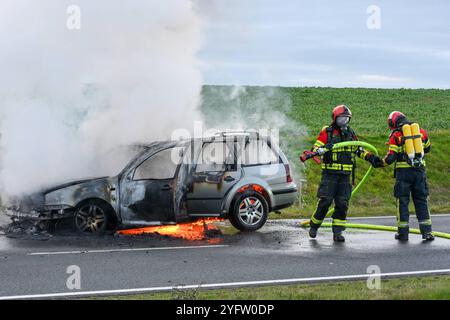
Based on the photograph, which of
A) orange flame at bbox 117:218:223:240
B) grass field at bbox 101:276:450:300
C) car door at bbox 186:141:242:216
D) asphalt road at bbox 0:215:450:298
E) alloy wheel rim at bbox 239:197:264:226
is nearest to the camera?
grass field at bbox 101:276:450:300

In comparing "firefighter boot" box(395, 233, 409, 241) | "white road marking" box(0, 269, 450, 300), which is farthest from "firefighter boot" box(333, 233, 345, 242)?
"white road marking" box(0, 269, 450, 300)

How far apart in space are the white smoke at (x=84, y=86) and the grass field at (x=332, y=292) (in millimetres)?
4931

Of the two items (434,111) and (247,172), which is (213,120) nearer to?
(247,172)

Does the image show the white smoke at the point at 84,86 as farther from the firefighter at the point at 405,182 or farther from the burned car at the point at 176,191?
the firefighter at the point at 405,182

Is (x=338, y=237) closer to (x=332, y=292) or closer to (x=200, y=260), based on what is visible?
(x=200, y=260)

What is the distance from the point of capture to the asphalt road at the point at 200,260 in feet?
27.8

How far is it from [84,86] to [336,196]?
15.5ft

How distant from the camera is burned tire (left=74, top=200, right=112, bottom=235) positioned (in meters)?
11.5

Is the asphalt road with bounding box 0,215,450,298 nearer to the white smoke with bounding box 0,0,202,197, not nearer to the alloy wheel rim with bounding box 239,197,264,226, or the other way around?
the alloy wheel rim with bounding box 239,197,264,226

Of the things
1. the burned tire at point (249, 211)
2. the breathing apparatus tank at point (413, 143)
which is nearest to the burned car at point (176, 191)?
the burned tire at point (249, 211)

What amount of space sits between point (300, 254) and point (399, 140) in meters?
2.65

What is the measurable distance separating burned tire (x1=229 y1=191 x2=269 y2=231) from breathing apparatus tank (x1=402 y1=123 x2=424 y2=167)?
248 cm

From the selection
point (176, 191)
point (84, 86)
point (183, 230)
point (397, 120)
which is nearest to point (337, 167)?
point (397, 120)

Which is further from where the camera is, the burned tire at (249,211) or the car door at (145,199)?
the burned tire at (249,211)
